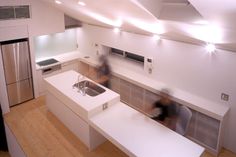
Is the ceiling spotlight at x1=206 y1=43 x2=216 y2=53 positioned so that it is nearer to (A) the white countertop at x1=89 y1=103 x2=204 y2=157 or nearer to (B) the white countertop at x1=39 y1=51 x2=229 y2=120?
(B) the white countertop at x1=39 y1=51 x2=229 y2=120

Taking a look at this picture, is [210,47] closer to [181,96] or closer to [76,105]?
[181,96]

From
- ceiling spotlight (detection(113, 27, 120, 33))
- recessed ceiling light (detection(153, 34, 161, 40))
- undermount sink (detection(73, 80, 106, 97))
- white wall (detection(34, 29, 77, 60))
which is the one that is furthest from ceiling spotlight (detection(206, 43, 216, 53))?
white wall (detection(34, 29, 77, 60))

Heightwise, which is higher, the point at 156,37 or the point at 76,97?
the point at 156,37

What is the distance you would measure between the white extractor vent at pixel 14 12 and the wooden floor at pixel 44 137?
2040 millimetres

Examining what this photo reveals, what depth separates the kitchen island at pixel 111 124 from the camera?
279cm

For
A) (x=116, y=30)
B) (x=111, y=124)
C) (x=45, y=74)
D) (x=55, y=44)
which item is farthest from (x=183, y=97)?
(x=55, y=44)

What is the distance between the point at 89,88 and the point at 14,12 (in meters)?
2.24

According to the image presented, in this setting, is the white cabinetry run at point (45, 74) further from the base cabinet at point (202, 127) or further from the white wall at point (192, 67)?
the base cabinet at point (202, 127)

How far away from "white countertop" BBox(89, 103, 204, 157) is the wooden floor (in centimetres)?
69

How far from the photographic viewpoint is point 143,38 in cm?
452

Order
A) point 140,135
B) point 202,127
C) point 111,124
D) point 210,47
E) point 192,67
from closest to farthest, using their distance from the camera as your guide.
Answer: point 140,135, point 111,124, point 210,47, point 202,127, point 192,67

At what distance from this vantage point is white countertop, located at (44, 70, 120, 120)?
350 cm

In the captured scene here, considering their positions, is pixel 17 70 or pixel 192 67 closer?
pixel 192 67

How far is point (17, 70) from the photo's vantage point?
187 inches
